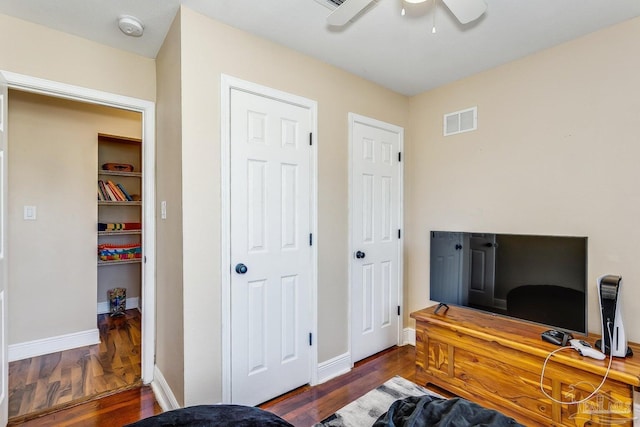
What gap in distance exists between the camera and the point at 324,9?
5.92 feet

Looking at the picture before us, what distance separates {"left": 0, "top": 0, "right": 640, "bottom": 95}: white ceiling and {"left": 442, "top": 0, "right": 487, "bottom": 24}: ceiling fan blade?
34cm

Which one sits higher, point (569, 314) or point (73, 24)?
point (73, 24)

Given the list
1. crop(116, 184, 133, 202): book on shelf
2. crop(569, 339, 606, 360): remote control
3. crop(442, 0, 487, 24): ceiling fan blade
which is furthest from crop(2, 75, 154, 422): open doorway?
crop(569, 339, 606, 360): remote control

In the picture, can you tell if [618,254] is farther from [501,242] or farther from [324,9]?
[324,9]

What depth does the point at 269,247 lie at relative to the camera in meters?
2.12

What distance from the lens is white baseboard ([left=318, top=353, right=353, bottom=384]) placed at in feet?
7.81

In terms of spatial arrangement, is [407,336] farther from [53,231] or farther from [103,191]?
[103,191]

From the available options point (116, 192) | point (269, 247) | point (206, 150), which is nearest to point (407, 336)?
point (269, 247)

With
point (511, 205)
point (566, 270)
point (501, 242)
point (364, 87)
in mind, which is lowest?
point (566, 270)

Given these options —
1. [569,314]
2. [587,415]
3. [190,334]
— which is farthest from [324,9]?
[587,415]

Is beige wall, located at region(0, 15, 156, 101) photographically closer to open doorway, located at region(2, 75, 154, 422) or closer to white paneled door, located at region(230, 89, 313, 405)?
open doorway, located at region(2, 75, 154, 422)

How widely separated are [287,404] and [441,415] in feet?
4.45

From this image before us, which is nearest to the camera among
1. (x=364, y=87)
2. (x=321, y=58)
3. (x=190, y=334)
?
(x=190, y=334)

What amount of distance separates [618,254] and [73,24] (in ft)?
12.0
